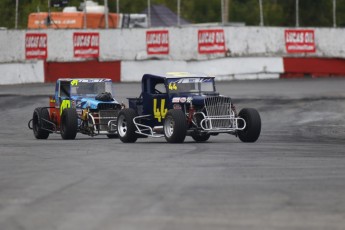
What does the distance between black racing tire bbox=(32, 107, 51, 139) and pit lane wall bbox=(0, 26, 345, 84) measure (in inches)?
551

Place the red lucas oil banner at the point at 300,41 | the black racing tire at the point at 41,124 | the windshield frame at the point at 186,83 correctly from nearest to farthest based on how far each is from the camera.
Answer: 1. the windshield frame at the point at 186,83
2. the black racing tire at the point at 41,124
3. the red lucas oil banner at the point at 300,41

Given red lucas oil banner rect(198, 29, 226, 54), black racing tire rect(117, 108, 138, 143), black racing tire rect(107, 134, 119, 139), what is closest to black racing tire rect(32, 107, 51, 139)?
black racing tire rect(107, 134, 119, 139)

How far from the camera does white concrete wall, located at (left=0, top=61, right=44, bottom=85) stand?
41.1 metres

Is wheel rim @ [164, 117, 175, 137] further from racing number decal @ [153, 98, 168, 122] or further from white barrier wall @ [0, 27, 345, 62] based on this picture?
white barrier wall @ [0, 27, 345, 62]

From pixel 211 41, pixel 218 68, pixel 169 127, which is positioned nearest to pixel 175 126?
pixel 169 127

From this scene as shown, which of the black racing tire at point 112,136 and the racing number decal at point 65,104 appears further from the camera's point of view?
the racing number decal at point 65,104

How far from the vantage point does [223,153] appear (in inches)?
758

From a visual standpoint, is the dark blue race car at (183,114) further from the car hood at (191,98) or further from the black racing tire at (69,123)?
the black racing tire at (69,123)

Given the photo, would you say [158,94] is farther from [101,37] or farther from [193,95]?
[101,37]

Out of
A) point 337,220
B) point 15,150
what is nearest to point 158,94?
point 15,150

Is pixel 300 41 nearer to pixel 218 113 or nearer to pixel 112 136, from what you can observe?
pixel 112 136

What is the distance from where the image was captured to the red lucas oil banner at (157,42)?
43000 mm

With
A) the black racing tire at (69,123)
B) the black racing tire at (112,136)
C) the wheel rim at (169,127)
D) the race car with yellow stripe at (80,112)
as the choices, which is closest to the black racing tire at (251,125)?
the wheel rim at (169,127)

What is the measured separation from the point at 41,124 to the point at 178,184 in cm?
1380
